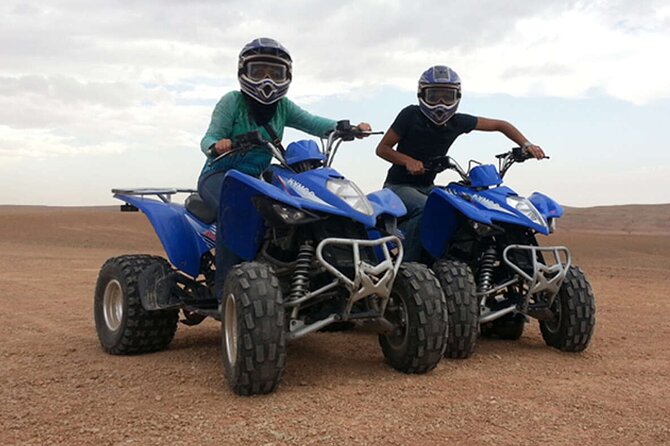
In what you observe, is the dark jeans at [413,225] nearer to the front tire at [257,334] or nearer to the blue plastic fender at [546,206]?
the blue plastic fender at [546,206]

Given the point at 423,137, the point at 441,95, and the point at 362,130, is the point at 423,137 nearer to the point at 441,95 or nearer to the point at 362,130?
the point at 441,95

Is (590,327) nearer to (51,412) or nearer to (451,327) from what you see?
(451,327)

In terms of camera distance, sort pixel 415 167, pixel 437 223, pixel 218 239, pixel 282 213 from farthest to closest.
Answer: pixel 415 167, pixel 437 223, pixel 218 239, pixel 282 213

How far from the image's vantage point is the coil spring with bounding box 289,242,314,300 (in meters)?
4.66

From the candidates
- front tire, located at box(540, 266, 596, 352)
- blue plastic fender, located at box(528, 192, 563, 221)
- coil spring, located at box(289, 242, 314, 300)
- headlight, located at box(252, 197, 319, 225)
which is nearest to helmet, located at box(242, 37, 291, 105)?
headlight, located at box(252, 197, 319, 225)

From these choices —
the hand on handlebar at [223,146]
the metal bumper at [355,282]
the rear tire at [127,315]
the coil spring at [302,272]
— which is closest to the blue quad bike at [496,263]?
the metal bumper at [355,282]

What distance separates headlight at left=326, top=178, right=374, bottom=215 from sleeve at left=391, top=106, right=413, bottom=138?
2.15 metres

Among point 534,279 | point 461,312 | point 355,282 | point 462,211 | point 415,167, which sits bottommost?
point 461,312

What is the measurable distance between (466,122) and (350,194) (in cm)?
260

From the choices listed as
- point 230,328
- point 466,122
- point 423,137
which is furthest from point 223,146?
point 466,122

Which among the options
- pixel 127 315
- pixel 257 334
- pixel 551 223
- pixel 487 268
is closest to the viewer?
pixel 257 334

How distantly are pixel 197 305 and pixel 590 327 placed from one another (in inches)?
126

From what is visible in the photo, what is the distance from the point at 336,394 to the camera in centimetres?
442

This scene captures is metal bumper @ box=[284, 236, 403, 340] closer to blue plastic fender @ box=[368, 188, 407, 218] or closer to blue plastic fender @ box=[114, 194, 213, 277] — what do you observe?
blue plastic fender @ box=[368, 188, 407, 218]
